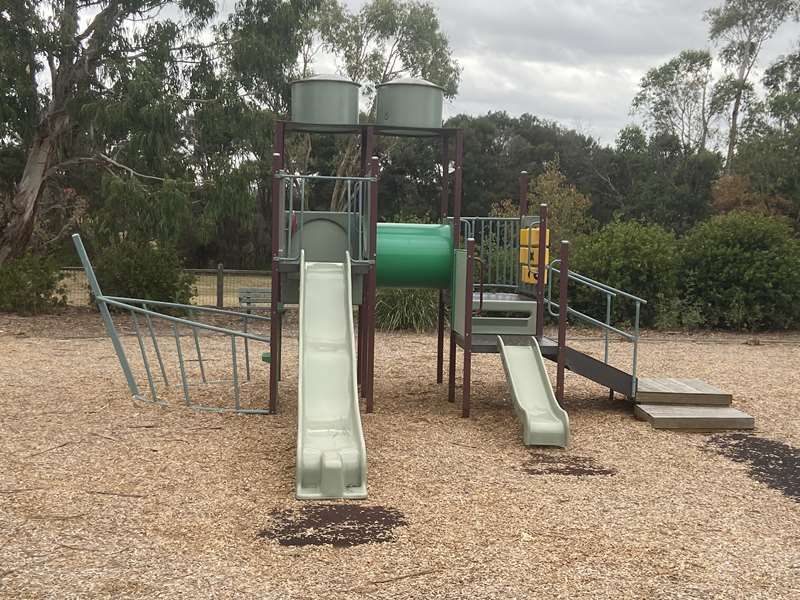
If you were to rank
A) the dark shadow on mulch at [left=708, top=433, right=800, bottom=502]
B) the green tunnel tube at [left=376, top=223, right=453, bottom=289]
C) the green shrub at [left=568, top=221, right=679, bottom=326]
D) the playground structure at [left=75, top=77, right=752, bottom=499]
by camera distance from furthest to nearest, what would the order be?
the green shrub at [left=568, top=221, right=679, bottom=326], the green tunnel tube at [left=376, top=223, right=453, bottom=289], the playground structure at [left=75, top=77, right=752, bottom=499], the dark shadow on mulch at [left=708, top=433, right=800, bottom=502]

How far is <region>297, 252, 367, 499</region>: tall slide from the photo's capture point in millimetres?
5293

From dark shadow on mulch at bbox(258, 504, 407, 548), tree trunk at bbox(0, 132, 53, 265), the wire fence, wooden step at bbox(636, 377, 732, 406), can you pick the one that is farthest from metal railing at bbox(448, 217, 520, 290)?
tree trunk at bbox(0, 132, 53, 265)

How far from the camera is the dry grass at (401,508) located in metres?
3.96

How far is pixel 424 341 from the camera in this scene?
44.3 ft

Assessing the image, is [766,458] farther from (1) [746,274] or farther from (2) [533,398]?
(1) [746,274]

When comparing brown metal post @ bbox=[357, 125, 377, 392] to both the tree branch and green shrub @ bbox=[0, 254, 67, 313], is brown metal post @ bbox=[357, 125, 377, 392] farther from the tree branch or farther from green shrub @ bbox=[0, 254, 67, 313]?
green shrub @ bbox=[0, 254, 67, 313]

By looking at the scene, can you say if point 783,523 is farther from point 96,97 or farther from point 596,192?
point 596,192

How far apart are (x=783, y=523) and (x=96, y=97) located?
13.8 metres

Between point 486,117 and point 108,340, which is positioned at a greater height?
point 486,117

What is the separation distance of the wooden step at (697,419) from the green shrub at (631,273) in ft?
24.9

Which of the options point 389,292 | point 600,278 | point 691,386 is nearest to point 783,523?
point 691,386

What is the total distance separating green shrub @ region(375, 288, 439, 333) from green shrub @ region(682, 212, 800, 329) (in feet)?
16.8

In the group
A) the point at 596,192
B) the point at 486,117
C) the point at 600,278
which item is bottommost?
the point at 600,278

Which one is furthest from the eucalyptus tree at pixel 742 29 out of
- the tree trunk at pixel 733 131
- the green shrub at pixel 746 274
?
the green shrub at pixel 746 274
